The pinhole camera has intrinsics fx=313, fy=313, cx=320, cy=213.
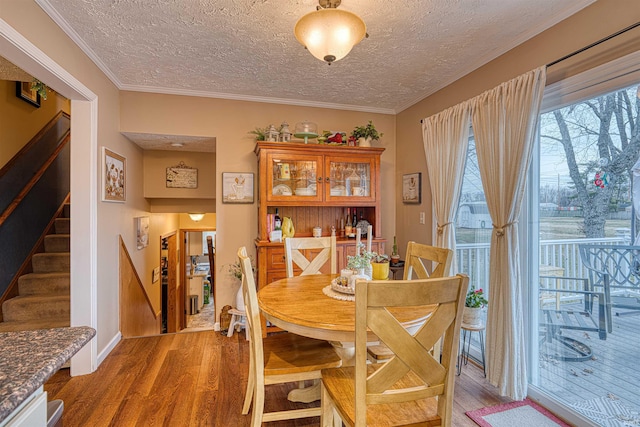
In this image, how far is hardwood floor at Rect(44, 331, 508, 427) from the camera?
1.96 metres

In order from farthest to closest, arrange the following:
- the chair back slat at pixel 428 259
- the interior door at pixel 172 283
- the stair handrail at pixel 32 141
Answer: the interior door at pixel 172 283, the stair handrail at pixel 32 141, the chair back slat at pixel 428 259

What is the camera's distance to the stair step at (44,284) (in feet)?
9.95

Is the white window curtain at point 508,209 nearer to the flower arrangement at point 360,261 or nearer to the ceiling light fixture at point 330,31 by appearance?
the flower arrangement at point 360,261

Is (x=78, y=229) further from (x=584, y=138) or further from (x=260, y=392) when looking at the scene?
(x=584, y=138)

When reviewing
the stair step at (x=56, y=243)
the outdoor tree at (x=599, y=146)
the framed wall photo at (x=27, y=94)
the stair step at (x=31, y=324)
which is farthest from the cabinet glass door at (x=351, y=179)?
the framed wall photo at (x=27, y=94)

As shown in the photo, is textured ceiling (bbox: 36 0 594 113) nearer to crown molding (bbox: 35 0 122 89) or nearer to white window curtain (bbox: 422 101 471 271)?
crown molding (bbox: 35 0 122 89)

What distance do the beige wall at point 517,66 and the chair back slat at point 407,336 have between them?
1.64 metres

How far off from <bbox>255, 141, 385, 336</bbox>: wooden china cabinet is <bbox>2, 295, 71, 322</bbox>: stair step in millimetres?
1824

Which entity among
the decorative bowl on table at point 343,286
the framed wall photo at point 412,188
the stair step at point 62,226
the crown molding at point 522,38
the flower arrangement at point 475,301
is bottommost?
the flower arrangement at point 475,301

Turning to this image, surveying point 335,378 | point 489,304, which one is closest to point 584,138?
point 489,304

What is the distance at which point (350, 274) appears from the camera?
1.98m

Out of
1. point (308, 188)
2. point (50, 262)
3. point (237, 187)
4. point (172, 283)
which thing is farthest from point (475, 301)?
point (172, 283)

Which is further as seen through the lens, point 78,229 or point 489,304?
point 78,229

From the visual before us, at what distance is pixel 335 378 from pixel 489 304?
4.45ft
